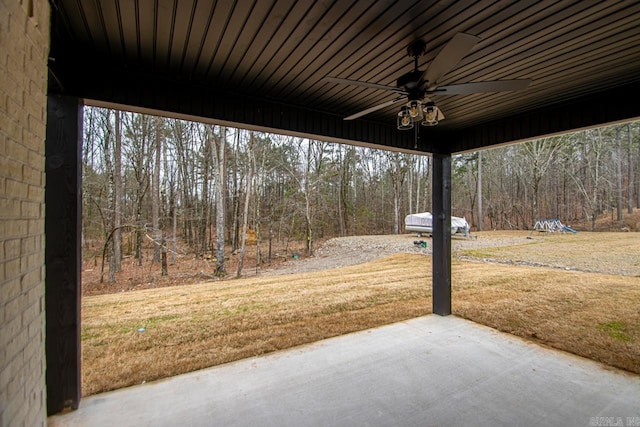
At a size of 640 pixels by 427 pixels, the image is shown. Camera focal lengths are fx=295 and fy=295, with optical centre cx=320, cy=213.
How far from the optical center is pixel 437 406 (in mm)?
2141

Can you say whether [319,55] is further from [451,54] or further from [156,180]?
[156,180]

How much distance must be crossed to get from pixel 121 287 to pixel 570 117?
9438 millimetres

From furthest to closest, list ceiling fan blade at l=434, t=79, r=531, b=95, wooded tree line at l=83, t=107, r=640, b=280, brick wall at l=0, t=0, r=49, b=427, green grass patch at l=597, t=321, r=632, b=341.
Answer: wooded tree line at l=83, t=107, r=640, b=280 < green grass patch at l=597, t=321, r=632, b=341 < ceiling fan blade at l=434, t=79, r=531, b=95 < brick wall at l=0, t=0, r=49, b=427

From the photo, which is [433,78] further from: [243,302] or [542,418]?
[243,302]


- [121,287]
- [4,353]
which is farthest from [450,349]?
[121,287]

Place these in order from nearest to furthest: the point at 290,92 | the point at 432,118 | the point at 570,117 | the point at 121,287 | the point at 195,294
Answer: the point at 432,118 < the point at 290,92 < the point at 570,117 < the point at 195,294 < the point at 121,287

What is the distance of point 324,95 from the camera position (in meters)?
2.89

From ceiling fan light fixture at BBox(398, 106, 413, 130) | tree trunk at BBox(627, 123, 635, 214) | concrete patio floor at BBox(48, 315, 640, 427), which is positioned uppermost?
tree trunk at BBox(627, 123, 635, 214)

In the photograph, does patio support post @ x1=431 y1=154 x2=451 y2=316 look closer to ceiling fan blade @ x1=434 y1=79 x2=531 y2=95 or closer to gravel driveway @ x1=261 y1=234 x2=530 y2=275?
ceiling fan blade @ x1=434 y1=79 x2=531 y2=95

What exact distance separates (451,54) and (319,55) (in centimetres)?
95

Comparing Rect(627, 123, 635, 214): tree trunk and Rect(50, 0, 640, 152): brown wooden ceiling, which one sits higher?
Rect(627, 123, 635, 214): tree trunk

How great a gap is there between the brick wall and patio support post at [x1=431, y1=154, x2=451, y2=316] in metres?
3.93

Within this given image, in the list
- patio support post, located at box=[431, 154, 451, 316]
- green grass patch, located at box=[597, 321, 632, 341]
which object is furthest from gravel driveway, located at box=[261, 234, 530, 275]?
green grass patch, located at box=[597, 321, 632, 341]

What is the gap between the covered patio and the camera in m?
1.77
